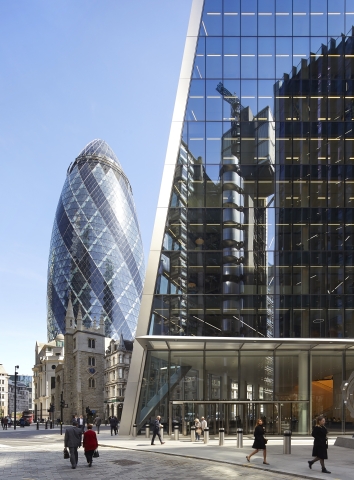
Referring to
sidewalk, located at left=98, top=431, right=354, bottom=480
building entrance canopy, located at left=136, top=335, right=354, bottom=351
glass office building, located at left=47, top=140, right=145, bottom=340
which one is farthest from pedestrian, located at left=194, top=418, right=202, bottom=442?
glass office building, located at left=47, top=140, right=145, bottom=340

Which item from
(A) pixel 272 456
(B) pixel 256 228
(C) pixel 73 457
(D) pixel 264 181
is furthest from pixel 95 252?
(C) pixel 73 457

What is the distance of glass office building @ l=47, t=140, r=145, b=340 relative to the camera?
164m

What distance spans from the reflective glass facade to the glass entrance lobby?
196cm

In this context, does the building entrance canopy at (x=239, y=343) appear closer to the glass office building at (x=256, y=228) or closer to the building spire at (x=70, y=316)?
the glass office building at (x=256, y=228)

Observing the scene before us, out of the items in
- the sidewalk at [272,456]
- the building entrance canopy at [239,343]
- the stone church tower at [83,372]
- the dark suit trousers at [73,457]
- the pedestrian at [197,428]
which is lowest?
the stone church tower at [83,372]

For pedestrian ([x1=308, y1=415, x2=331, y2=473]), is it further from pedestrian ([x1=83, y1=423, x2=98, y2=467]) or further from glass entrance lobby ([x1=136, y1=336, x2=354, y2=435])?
glass entrance lobby ([x1=136, y1=336, x2=354, y2=435])

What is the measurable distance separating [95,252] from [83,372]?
47.0 m

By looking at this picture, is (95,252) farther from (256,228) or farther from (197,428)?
(197,428)

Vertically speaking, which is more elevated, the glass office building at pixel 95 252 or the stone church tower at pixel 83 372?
the glass office building at pixel 95 252

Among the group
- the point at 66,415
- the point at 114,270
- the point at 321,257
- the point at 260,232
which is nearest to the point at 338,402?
the point at 321,257

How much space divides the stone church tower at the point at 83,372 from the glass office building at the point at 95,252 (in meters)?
33.9

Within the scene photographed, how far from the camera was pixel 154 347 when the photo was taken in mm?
41156

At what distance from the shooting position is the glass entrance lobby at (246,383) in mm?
39469

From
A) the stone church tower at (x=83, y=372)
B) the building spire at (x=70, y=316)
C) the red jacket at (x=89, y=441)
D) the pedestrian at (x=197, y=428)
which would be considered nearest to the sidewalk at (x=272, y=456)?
the pedestrian at (x=197, y=428)
